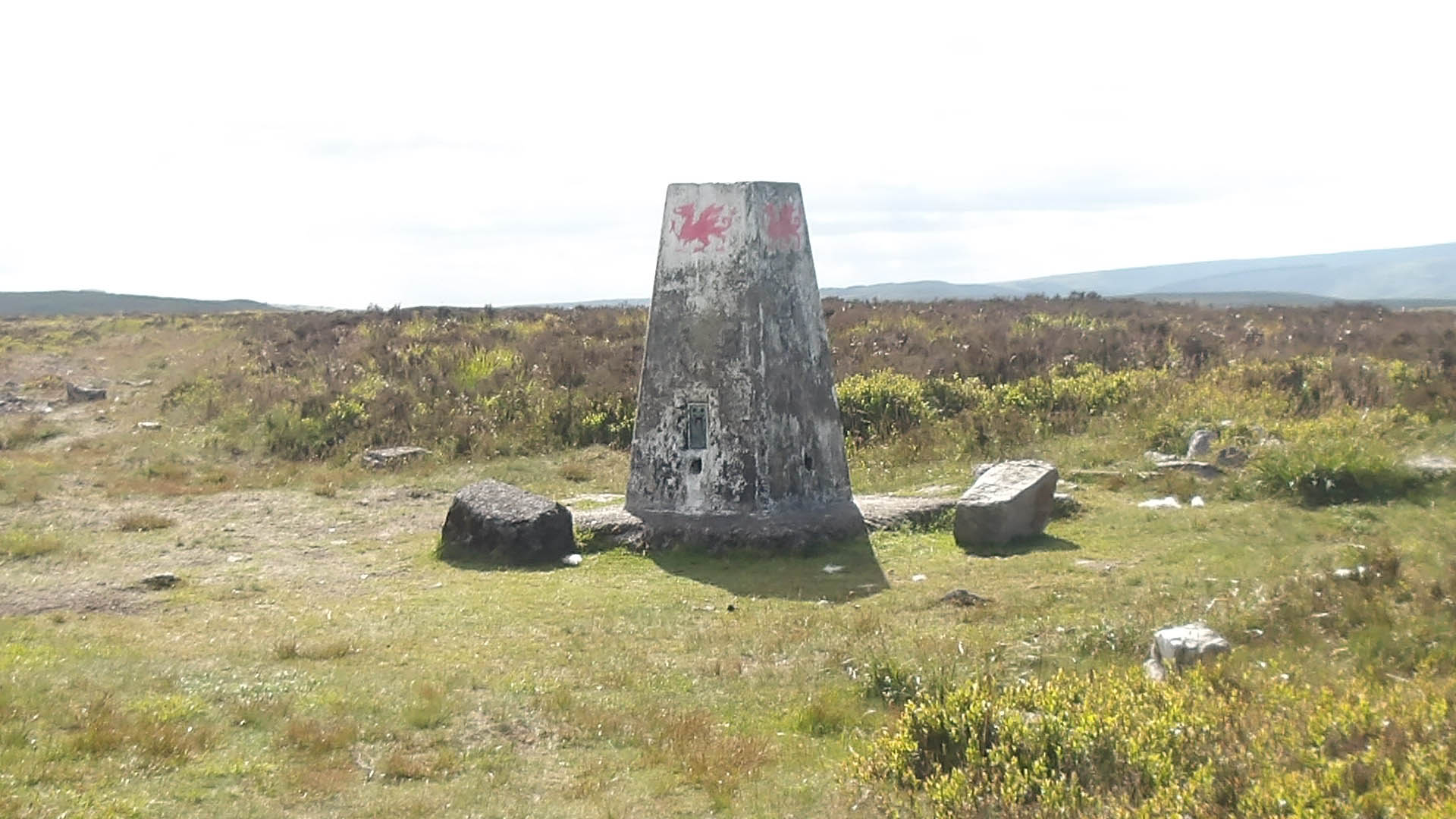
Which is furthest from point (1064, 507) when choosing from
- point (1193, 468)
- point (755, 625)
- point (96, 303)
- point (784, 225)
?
point (96, 303)

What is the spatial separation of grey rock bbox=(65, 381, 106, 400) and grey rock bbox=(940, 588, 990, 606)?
21.3 m

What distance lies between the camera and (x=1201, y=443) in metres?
13.4

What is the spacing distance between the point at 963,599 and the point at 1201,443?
20.8 ft

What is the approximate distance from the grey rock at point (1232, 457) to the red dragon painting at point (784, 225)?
5292mm

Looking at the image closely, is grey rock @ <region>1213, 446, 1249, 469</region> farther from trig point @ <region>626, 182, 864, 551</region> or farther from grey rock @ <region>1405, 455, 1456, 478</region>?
trig point @ <region>626, 182, 864, 551</region>

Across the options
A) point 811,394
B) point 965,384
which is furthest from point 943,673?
point 965,384

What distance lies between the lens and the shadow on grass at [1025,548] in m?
10.0

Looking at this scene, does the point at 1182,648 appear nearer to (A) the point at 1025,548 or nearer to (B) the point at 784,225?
(A) the point at 1025,548

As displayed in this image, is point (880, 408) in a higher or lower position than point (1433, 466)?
higher

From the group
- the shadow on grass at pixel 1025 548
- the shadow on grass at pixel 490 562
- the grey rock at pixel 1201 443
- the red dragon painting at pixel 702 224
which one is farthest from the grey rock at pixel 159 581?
the grey rock at pixel 1201 443

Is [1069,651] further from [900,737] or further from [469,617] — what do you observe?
[469,617]

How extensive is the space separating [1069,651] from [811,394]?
4.70m

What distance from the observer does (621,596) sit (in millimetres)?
9078

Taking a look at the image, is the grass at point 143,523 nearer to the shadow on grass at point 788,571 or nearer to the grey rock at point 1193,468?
the shadow on grass at point 788,571
